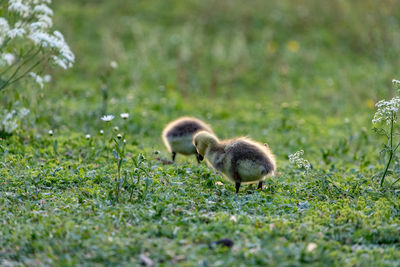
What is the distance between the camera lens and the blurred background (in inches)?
537

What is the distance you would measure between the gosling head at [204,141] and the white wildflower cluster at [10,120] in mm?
3532

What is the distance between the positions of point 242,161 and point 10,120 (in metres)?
4.93

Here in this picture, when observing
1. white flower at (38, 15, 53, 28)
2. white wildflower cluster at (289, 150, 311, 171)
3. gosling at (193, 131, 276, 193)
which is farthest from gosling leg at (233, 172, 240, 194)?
white flower at (38, 15, 53, 28)

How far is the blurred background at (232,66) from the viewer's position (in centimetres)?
1363

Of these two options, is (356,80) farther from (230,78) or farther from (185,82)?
(185,82)

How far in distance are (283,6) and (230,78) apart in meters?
5.85

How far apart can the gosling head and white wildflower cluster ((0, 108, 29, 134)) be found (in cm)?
353

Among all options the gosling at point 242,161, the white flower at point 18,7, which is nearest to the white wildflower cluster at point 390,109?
the gosling at point 242,161

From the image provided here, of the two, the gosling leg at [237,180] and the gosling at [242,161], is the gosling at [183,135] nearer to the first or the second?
the gosling at [242,161]

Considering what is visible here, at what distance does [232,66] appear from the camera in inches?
758

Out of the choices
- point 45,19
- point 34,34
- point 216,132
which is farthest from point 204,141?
point 216,132

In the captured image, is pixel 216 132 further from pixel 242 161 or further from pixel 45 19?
pixel 242 161

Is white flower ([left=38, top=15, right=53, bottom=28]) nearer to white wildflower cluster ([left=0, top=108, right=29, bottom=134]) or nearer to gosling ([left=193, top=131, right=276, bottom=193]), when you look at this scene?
white wildflower cluster ([left=0, top=108, right=29, bottom=134])

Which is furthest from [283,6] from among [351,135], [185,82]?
[351,135]
